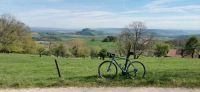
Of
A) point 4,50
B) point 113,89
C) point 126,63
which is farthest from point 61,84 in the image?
point 4,50

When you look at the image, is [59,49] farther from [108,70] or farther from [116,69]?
[116,69]

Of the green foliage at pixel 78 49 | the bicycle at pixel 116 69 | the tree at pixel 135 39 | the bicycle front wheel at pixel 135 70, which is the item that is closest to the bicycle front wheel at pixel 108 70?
the bicycle at pixel 116 69

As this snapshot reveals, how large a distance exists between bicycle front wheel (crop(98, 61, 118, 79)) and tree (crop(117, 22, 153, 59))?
2396 inches

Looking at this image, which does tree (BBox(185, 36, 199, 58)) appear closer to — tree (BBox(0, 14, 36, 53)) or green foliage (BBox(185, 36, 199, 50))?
green foliage (BBox(185, 36, 199, 50))

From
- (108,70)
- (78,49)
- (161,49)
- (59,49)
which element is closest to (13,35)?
(59,49)

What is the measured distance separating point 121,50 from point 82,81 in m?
65.2

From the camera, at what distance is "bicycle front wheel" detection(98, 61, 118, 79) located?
13.9m

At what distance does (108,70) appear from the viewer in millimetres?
14047

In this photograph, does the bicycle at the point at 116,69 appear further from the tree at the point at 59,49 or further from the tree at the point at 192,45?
the tree at the point at 59,49

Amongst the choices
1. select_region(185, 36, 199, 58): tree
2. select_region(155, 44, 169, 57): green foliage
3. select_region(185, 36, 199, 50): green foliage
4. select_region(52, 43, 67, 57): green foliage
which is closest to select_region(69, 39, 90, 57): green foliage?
select_region(52, 43, 67, 57): green foliage

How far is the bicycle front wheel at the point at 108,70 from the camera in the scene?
1389 cm

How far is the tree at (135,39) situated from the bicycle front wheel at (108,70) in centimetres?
6087

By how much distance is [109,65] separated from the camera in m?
14.2

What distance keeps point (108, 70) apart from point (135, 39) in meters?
66.8
